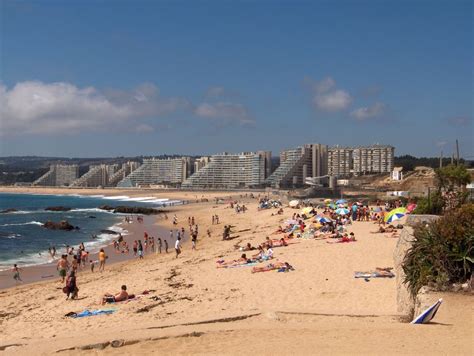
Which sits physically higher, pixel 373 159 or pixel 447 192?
pixel 373 159

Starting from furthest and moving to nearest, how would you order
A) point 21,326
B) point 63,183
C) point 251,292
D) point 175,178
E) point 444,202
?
point 63,183, point 175,178, point 444,202, point 251,292, point 21,326

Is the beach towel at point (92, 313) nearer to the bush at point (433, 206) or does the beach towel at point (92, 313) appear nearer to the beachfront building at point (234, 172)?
the bush at point (433, 206)

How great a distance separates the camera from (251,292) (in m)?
11.6

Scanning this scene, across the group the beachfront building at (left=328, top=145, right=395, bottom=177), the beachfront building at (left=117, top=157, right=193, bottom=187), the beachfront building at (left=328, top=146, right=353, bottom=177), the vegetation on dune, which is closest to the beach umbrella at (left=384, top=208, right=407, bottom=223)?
the vegetation on dune

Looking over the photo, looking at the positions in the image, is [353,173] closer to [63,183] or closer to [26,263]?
[63,183]

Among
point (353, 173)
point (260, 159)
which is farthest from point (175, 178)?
point (353, 173)

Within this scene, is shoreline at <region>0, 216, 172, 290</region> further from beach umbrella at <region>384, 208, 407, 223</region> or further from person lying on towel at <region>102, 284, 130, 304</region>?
beach umbrella at <region>384, 208, 407, 223</region>

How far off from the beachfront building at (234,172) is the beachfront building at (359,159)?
17.2 m

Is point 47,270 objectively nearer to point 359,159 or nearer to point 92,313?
point 92,313

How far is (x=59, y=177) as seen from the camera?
165 metres

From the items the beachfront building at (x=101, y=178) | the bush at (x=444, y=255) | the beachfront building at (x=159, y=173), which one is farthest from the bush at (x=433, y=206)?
the beachfront building at (x=101, y=178)

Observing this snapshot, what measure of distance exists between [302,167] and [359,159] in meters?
18.4

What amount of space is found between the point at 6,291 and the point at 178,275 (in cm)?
551

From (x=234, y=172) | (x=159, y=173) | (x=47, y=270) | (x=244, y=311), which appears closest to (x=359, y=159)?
(x=234, y=172)
